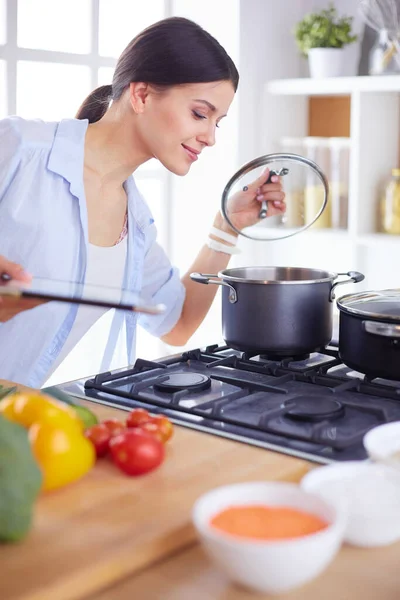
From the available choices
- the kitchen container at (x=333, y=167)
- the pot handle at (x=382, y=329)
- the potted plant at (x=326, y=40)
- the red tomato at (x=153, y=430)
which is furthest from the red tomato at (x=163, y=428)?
the potted plant at (x=326, y=40)

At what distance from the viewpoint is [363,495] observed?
0.87 metres

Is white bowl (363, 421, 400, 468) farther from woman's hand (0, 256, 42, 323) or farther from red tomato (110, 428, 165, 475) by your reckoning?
woman's hand (0, 256, 42, 323)

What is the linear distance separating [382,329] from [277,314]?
21 cm

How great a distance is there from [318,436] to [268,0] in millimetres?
2533

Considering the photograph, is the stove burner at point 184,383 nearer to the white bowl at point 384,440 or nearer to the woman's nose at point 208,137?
the white bowl at point 384,440

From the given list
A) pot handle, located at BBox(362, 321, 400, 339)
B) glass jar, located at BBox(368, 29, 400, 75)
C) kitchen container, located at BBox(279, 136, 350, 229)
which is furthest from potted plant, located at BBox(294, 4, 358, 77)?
pot handle, located at BBox(362, 321, 400, 339)

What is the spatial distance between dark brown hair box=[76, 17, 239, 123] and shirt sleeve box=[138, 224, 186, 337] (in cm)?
40

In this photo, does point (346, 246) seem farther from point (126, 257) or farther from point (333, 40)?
point (126, 257)

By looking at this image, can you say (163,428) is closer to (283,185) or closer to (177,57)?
(177,57)

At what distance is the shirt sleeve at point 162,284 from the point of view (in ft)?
6.80

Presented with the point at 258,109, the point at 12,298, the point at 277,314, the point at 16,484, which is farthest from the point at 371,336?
the point at 258,109

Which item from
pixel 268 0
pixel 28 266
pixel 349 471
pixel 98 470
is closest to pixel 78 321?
pixel 28 266

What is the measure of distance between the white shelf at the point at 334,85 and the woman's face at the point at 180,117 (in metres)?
1.19

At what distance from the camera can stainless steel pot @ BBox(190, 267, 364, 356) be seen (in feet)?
4.61
